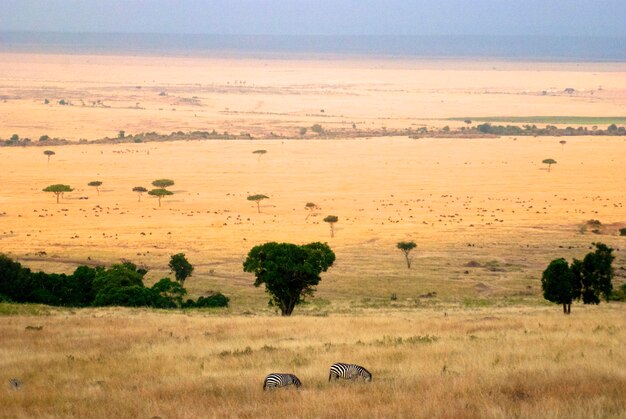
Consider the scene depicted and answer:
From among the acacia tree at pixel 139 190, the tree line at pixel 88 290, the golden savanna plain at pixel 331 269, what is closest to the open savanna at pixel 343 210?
the golden savanna plain at pixel 331 269

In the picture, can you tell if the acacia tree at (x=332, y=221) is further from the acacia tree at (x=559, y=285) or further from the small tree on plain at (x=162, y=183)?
the acacia tree at (x=559, y=285)

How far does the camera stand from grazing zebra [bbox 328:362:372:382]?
1263 cm

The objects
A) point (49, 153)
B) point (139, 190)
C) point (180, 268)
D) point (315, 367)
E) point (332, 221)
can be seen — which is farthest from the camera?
point (49, 153)

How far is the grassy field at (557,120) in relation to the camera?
6167 inches

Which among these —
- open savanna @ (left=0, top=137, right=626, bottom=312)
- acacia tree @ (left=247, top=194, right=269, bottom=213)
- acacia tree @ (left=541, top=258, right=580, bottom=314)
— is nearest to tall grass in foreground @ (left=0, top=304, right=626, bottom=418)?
acacia tree @ (left=541, top=258, right=580, bottom=314)

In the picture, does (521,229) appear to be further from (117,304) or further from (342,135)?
(342,135)

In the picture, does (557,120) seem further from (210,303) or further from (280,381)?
(280,381)

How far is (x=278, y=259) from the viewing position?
2962cm

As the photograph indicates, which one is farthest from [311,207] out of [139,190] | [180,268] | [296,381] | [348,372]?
[296,381]

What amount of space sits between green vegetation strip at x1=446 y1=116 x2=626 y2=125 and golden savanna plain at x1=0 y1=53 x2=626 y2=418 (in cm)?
1124

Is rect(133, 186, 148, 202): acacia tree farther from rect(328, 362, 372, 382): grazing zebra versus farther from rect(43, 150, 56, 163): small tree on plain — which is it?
rect(328, 362, 372, 382): grazing zebra

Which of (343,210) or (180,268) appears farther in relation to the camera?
(343,210)

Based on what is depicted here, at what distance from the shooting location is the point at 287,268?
2931cm

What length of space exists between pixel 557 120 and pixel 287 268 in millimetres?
139273
